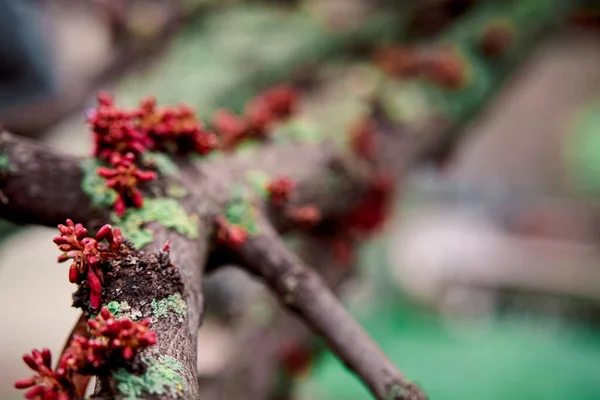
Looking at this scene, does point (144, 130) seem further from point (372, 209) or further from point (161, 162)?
point (372, 209)

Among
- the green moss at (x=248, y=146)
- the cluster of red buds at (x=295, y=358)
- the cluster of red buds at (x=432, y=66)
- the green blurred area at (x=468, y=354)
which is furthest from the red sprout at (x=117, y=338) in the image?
the cluster of red buds at (x=432, y=66)

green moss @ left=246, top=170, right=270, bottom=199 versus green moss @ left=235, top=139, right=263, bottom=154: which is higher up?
green moss @ left=235, top=139, right=263, bottom=154

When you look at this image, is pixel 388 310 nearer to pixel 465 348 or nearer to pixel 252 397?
pixel 465 348

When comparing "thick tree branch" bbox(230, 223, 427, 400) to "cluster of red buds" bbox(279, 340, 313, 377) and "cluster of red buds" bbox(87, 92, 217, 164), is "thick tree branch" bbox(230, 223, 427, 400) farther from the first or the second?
"cluster of red buds" bbox(279, 340, 313, 377)

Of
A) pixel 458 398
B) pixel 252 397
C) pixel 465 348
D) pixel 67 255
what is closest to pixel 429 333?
pixel 465 348

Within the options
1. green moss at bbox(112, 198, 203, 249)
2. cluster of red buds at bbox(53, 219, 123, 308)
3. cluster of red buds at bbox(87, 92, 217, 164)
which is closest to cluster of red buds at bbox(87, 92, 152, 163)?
cluster of red buds at bbox(87, 92, 217, 164)

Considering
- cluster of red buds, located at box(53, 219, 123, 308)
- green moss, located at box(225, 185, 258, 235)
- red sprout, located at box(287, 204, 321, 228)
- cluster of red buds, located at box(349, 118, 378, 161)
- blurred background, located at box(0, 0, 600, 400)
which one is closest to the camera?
cluster of red buds, located at box(53, 219, 123, 308)
